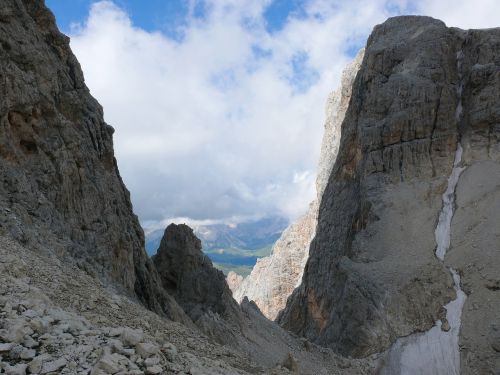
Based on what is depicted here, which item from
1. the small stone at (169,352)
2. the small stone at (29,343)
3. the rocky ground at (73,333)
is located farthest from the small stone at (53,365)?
the small stone at (169,352)

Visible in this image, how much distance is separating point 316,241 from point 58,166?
1976 inches

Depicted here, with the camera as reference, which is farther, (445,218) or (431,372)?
(445,218)

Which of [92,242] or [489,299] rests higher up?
[489,299]

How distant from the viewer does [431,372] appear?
1523 inches

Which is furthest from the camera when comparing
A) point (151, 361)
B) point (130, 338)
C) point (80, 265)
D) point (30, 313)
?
point (80, 265)

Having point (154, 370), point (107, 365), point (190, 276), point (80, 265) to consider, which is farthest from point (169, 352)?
point (190, 276)

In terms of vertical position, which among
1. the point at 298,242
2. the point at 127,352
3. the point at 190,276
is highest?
the point at 298,242

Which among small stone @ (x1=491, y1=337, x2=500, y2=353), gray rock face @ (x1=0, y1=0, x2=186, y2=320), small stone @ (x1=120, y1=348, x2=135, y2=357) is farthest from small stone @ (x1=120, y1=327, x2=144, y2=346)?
small stone @ (x1=491, y1=337, x2=500, y2=353)

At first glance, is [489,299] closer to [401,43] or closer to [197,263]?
[197,263]

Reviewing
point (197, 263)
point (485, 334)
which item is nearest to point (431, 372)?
point (485, 334)

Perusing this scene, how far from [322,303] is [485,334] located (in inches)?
931

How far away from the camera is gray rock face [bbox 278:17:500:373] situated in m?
44.6

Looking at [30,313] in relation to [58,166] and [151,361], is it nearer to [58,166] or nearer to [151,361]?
[151,361]

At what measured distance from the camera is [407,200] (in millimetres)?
56219
